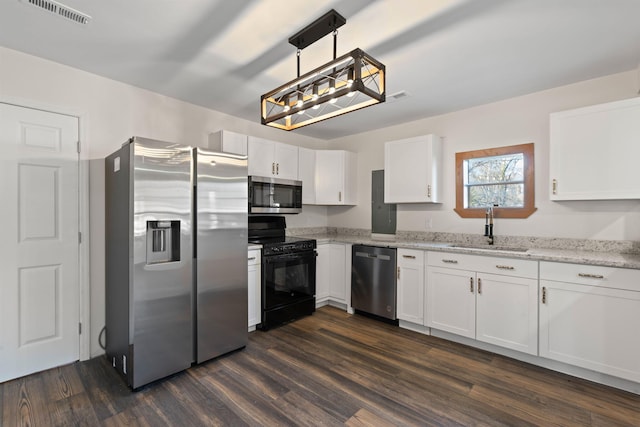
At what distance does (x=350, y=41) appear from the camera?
214 centimetres

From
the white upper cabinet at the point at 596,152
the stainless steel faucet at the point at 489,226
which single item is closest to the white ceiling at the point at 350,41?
the white upper cabinet at the point at 596,152

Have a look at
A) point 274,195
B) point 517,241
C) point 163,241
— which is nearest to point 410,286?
point 517,241

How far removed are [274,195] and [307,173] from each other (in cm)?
78

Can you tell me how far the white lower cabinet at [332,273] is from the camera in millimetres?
3836

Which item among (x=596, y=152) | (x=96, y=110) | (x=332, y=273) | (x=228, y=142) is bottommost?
(x=332, y=273)

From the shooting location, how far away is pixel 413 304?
127 inches

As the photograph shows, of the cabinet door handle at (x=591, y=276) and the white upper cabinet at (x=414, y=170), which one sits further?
the white upper cabinet at (x=414, y=170)

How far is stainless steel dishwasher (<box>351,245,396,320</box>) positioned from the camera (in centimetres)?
338

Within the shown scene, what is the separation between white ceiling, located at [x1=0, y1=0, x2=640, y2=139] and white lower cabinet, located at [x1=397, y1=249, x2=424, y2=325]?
1.71 metres

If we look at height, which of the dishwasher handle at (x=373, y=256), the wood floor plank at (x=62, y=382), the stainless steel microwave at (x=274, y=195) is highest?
the stainless steel microwave at (x=274, y=195)

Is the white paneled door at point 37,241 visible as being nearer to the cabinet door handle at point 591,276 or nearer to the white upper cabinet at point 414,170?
the white upper cabinet at point 414,170

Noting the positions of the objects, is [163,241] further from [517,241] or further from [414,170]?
[517,241]

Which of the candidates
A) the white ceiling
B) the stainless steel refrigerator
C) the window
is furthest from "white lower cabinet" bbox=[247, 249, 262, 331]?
the window

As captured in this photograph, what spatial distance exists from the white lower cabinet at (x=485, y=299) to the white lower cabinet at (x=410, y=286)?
78mm
